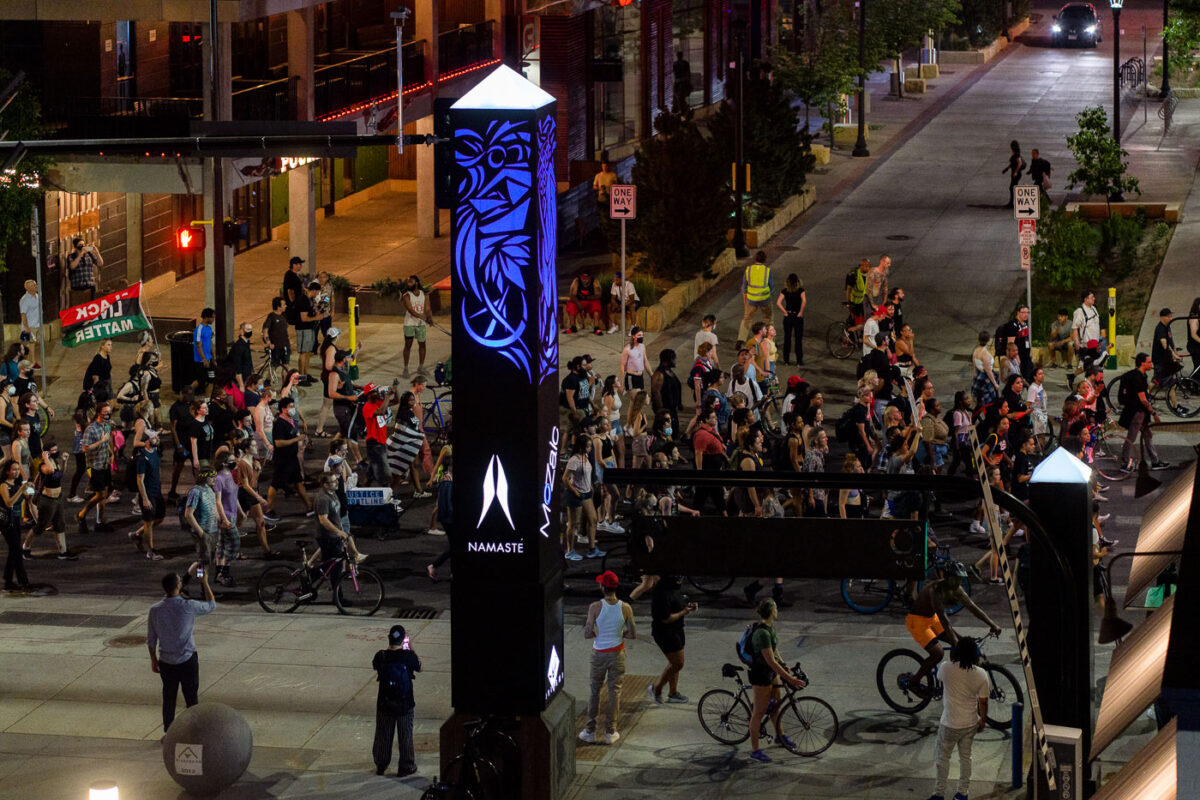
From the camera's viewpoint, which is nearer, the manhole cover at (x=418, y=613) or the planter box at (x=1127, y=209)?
the manhole cover at (x=418, y=613)

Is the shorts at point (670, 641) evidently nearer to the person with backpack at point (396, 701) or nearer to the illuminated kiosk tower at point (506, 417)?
the person with backpack at point (396, 701)

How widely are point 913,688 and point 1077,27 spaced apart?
2422 inches

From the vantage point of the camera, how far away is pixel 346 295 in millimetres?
37156

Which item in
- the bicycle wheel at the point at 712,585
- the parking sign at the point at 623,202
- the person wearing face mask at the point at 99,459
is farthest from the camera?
the parking sign at the point at 623,202

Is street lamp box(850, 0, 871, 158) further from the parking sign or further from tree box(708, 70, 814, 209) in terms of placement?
the parking sign

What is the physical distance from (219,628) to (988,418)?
36.4ft

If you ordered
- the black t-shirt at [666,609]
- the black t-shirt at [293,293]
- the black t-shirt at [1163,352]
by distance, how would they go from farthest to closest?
the black t-shirt at [293,293] < the black t-shirt at [1163,352] < the black t-shirt at [666,609]

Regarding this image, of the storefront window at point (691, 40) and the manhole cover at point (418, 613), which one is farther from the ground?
the storefront window at point (691, 40)

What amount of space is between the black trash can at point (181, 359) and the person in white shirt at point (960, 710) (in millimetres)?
18730

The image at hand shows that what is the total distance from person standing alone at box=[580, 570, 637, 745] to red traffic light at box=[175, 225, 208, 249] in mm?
17072

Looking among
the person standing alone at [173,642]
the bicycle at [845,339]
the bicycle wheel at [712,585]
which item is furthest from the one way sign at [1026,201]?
the person standing alone at [173,642]

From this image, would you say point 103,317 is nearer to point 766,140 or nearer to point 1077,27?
point 766,140

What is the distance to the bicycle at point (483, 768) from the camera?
525 inches

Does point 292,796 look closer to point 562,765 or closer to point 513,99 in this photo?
point 562,765
